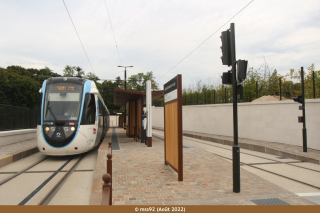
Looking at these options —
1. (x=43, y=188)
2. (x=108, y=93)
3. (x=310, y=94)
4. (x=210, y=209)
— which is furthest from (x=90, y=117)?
(x=108, y=93)

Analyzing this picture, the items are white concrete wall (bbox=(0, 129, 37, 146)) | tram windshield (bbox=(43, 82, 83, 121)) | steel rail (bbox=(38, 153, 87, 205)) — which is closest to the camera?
steel rail (bbox=(38, 153, 87, 205))

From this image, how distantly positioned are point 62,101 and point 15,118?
7.74 meters

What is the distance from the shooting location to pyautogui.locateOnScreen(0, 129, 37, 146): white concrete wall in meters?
12.5

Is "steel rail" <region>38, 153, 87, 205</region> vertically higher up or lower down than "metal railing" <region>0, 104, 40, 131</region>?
lower down

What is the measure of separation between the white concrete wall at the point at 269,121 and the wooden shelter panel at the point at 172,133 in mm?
8316

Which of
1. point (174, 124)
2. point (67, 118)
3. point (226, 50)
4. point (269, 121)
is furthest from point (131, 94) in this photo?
point (226, 50)

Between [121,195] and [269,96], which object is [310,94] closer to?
[269,96]

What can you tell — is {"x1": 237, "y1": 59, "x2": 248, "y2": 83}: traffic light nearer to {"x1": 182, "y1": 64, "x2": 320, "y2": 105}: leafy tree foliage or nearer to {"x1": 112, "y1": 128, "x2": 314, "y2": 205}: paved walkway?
{"x1": 112, "y1": 128, "x2": 314, "y2": 205}: paved walkway

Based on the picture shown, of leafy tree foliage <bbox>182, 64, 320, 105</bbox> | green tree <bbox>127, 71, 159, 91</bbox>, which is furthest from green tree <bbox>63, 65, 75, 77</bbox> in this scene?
leafy tree foliage <bbox>182, 64, 320, 105</bbox>

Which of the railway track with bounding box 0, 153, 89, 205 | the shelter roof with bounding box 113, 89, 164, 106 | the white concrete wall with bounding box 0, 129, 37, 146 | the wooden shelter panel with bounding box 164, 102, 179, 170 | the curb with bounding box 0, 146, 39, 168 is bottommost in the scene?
the railway track with bounding box 0, 153, 89, 205

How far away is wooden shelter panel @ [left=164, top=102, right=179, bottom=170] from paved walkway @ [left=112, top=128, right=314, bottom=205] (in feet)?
1.42

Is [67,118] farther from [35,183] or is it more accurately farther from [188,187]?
[188,187]

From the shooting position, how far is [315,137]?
11.3 meters

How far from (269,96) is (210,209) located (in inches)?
692
